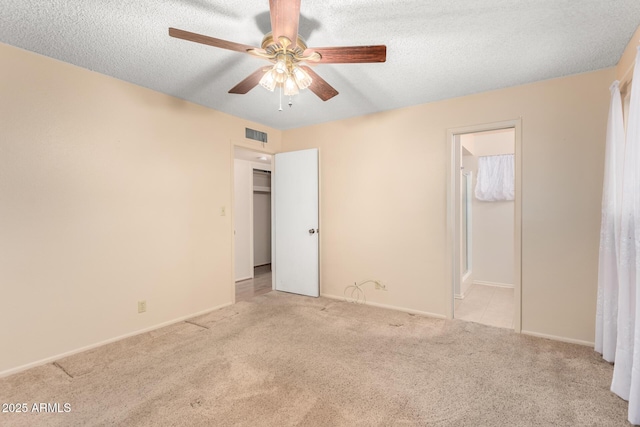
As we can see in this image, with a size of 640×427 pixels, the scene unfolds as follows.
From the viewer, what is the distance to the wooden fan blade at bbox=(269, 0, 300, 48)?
142cm

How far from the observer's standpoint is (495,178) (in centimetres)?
467

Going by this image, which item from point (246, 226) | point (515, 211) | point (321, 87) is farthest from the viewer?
point (246, 226)

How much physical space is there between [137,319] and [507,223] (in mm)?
5184

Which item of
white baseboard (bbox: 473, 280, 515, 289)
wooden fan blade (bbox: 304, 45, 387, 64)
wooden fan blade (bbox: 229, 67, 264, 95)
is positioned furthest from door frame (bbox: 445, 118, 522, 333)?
wooden fan blade (bbox: 229, 67, 264, 95)

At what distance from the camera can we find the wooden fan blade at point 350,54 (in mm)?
1665

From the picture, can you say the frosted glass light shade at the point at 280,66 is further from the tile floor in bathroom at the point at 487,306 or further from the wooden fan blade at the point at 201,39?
the tile floor in bathroom at the point at 487,306

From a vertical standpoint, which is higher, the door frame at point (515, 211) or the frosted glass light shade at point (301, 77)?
the frosted glass light shade at point (301, 77)

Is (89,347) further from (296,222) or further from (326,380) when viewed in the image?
(296,222)

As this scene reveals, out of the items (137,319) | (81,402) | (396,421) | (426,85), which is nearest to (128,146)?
(137,319)

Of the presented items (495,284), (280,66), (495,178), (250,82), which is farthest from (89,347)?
(495,178)

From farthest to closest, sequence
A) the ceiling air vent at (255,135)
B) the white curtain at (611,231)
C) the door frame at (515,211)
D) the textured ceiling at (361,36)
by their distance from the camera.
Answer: the ceiling air vent at (255,135) → the door frame at (515,211) → the white curtain at (611,231) → the textured ceiling at (361,36)

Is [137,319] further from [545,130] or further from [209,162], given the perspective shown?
[545,130]

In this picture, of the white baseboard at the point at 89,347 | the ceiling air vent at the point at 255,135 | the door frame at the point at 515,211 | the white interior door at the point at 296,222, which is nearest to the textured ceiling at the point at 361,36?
the door frame at the point at 515,211

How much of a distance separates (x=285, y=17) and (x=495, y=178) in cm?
439
